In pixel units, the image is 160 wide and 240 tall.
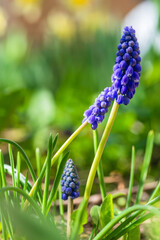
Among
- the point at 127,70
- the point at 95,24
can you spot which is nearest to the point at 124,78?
the point at 127,70

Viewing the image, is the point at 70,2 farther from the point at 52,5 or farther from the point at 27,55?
the point at 27,55

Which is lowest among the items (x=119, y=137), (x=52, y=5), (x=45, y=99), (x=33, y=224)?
(x=33, y=224)

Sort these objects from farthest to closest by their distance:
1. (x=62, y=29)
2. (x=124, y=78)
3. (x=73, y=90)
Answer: (x=62, y=29)
(x=73, y=90)
(x=124, y=78)

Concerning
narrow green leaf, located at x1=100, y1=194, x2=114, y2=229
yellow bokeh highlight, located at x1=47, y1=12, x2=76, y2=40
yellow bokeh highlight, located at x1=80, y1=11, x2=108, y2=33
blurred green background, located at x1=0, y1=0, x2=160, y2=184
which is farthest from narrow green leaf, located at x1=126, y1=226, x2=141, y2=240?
yellow bokeh highlight, located at x1=47, y1=12, x2=76, y2=40

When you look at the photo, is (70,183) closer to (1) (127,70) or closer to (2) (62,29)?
(1) (127,70)

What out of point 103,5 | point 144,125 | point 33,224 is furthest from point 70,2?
point 33,224

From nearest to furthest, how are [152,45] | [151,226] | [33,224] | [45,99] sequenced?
1. [33,224]
2. [151,226]
3. [45,99]
4. [152,45]
